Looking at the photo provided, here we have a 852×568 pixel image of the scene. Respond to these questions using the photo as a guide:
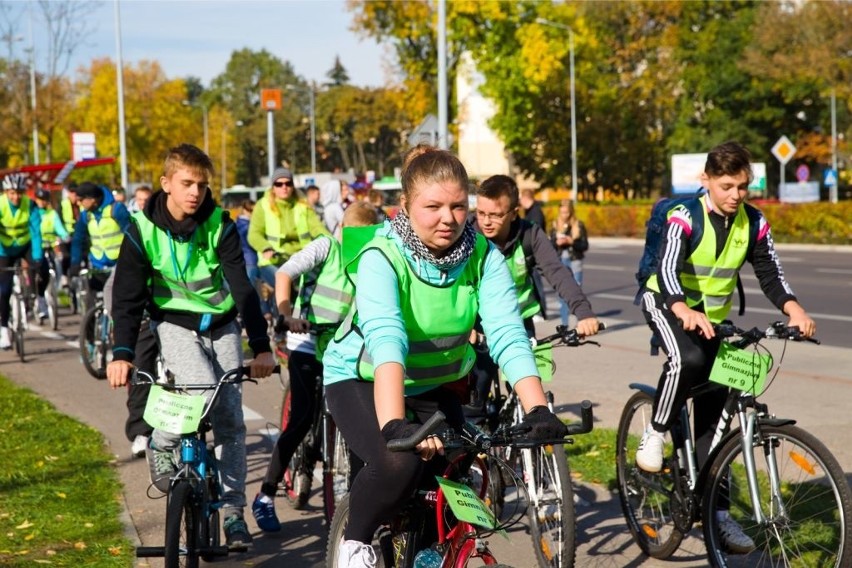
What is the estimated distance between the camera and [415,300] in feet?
11.4

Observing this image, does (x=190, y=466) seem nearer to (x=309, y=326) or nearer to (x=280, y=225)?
(x=309, y=326)

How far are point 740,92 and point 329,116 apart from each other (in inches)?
1936

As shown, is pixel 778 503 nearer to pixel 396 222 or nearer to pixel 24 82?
pixel 396 222

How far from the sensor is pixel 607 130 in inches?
2527

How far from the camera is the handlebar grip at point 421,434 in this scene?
3006 millimetres

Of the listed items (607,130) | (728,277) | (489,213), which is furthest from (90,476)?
(607,130)

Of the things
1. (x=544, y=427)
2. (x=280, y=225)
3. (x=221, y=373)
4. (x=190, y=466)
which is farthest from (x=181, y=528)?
(x=280, y=225)

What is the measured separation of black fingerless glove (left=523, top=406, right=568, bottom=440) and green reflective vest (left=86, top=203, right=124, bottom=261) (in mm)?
10837

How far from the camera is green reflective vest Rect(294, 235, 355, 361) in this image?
6070mm

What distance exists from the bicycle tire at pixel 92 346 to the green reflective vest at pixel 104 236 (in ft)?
4.34

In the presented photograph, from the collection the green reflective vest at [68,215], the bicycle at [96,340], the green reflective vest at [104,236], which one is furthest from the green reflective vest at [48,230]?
the bicycle at [96,340]

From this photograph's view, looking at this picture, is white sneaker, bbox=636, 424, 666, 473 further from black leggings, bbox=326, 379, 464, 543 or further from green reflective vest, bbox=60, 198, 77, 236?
green reflective vest, bbox=60, 198, 77, 236

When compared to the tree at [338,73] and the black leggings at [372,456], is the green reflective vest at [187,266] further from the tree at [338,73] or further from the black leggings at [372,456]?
the tree at [338,73]

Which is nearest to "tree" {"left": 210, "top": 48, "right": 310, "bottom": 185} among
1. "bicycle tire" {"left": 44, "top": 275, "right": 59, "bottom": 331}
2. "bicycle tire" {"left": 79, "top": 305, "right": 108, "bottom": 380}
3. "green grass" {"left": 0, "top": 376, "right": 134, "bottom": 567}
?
"bicycle tire" {"left": 44, "top": 275, "right": 59, "bottom": 331}
